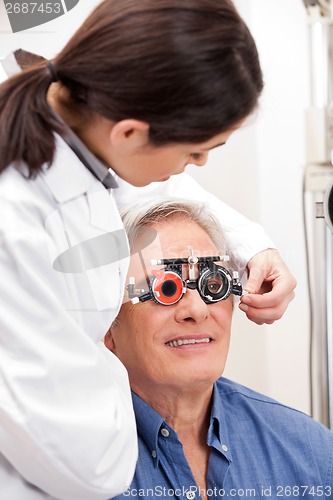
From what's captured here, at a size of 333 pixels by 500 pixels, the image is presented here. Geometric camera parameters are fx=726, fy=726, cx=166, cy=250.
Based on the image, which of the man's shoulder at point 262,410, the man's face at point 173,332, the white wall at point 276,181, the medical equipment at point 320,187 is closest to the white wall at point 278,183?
the white wall at point 276,181

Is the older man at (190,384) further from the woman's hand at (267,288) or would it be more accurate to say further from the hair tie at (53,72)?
the hair tie at (53,72)

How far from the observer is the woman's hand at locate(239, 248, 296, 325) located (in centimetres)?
126

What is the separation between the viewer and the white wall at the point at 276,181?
6.39 ft

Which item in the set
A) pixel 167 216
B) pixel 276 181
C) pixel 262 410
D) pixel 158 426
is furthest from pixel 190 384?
pixel 276 181

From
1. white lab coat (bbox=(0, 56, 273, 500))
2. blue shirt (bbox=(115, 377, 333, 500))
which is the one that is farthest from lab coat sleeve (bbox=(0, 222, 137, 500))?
blue shirt (bbox=(115, 377, 333, 500))

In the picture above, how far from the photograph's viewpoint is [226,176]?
1916 millimetres

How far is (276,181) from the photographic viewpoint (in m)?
2.04

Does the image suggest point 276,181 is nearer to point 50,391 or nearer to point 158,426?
point 158,426

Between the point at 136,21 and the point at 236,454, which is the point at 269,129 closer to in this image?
the point at 236,454

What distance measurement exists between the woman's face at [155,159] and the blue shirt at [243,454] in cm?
54

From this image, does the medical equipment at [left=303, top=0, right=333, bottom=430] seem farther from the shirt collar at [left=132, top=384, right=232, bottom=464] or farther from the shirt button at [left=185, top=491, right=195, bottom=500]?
the shirt button at [left=185, top=491, right=195, bottom=500]

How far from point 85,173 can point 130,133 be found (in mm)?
96

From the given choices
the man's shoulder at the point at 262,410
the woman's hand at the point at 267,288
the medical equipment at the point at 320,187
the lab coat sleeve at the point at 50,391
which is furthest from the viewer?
the medical equipment at the point at 320,187

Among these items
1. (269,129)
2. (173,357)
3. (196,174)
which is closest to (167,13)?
(173,357)
